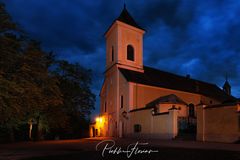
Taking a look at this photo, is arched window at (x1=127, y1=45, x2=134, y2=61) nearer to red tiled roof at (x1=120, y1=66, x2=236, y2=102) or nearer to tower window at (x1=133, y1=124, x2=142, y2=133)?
red tiled roof at (x1=120, y1=66, x2=236, y2=102)

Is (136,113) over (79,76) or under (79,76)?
under

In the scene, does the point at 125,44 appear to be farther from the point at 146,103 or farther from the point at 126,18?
the point at 146,103

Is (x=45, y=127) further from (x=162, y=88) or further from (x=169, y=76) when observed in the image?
(x=169, y=76)

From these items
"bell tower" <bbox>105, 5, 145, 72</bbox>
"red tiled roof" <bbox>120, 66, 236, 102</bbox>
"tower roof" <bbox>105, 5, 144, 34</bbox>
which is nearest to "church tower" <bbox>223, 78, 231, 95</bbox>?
"red tiled roof" <bbox>120, 66, 236, 102</bbox>

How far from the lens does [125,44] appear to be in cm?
3612

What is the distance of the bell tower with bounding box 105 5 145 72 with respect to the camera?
116ft

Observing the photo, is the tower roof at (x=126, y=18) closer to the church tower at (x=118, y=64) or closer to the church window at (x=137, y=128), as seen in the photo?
the church tower at (x=118, y=64)

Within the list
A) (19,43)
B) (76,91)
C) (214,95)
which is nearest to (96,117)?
(76,91)

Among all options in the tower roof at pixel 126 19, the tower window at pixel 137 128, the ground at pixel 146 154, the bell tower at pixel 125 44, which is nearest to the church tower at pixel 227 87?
the bell tower at pixel 125 44

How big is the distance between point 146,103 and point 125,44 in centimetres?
903

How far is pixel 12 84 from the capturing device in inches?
458

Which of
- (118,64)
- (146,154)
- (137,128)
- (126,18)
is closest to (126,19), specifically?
(126,18)

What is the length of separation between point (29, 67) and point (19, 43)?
1727 millimetres

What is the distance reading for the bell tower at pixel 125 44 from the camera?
35469 mm
